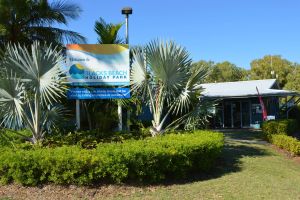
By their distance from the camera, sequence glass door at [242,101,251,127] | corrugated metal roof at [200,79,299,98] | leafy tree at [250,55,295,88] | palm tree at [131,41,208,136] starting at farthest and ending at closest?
leafy tree at [250,55,295,88], glass door at [242,101,251,127], corrugated metal roof at [200,79,299,98], palm tree at [131,41,208,136]

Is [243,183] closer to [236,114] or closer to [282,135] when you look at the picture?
[282,135]

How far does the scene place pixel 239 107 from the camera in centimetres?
3031

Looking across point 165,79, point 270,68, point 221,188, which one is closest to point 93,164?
point 221,188

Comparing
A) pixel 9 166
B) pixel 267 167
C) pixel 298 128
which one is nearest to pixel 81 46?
pixel 9 166

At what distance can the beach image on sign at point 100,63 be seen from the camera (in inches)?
513

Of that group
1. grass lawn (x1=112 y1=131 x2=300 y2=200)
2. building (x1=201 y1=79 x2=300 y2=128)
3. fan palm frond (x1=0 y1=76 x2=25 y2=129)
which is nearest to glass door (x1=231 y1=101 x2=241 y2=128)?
building (x1=201 y1=79 x2=300 y2=128)

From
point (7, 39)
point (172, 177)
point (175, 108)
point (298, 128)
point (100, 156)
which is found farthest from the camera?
point (298, 128)

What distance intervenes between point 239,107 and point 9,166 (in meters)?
23.3

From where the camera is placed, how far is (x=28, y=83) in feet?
34.9

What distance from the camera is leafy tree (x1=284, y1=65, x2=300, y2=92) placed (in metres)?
53.0

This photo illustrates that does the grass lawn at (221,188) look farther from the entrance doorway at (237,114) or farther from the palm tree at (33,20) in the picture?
the entrance doorway at (237,114)

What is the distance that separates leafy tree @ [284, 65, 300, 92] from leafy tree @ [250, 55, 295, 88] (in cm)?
139

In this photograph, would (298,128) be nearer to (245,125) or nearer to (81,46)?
(245,125)

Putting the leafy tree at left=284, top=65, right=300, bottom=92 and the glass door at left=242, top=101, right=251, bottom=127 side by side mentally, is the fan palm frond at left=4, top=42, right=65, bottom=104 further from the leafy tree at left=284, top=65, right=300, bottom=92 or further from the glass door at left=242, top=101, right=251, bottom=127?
the leafy tree at left=284, top=65, right=300, bottom=92
